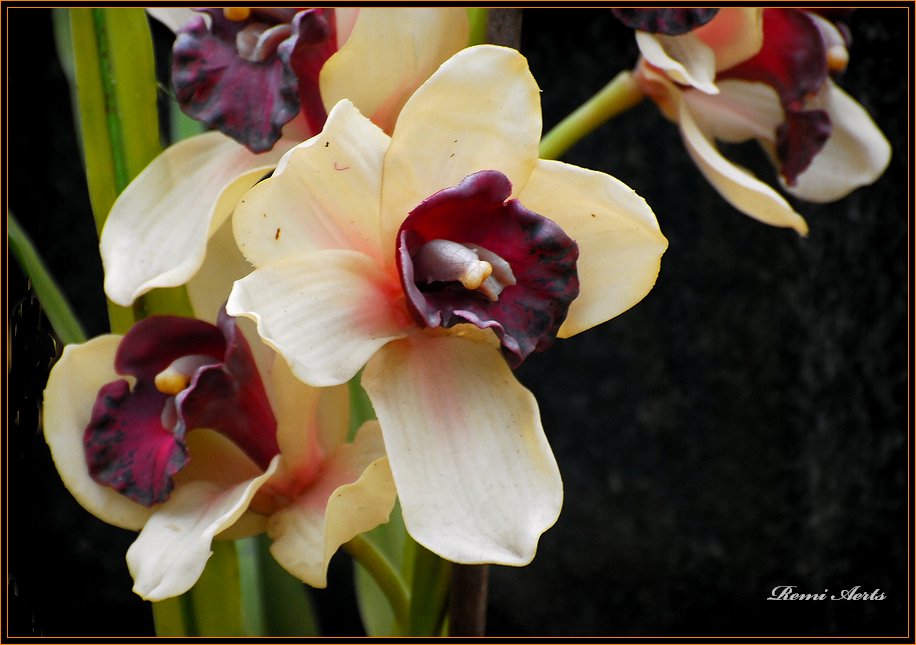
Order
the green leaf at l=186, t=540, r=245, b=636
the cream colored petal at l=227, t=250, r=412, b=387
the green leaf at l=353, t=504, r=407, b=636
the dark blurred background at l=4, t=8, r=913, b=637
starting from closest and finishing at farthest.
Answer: the cream colored petal at l=227, t=250, r=412, b=387
the green leaf at l=186, t=540, r=245, b=636
the green leaf at l=353, t=504, r=407, b=636
the dark blurred background at l=4, t=8, r=913, b=637

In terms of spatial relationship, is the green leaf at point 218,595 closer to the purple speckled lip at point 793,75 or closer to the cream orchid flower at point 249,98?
the cream orchid flower at point 249,98

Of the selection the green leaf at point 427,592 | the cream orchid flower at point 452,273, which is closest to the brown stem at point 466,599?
the green leaf at point 427,592

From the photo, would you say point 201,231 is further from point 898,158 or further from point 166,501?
point 898,158

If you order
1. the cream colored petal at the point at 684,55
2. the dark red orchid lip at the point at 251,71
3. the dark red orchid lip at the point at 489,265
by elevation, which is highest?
the dark red orchid lip at the point at 251,71

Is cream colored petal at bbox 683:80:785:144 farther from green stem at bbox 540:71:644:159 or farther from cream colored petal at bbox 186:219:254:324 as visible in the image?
cream colored petal at bbox 186:219:254:324

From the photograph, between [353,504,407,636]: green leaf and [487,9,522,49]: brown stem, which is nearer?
[487,9,522,49]: brown stem

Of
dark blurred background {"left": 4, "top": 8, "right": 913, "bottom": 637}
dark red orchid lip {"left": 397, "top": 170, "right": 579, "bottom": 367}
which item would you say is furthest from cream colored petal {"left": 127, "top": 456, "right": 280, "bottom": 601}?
dark blurred background {"left": 4, "top": 8, "right": 913, "bottom": 637}
